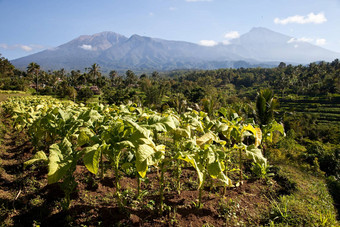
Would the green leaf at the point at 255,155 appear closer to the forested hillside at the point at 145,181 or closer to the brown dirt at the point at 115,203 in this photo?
the forested hillside at the point at 145,181

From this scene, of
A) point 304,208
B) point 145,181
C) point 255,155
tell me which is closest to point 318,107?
point 304,208

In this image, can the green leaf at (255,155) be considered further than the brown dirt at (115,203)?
No

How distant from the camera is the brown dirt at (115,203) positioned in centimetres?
284

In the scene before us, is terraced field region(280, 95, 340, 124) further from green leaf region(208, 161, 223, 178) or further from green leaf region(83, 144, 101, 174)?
green leaf region(83, 144, 101, 174)

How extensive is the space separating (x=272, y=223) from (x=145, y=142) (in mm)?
2553

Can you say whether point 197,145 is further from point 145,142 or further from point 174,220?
point 174,220

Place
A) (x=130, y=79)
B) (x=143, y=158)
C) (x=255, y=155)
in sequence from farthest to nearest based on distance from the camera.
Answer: (x=130, y=79) → (x=255, y=155) → (x=143, y=158)

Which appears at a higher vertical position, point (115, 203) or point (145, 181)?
point (145, 181)

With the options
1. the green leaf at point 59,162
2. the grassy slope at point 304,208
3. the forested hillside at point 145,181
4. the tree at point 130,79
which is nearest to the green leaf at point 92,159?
the forested hillside at point 145,181

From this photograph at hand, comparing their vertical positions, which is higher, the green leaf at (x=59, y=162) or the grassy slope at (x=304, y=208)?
the green leaf at (x=59, y=162)

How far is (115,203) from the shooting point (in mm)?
3227

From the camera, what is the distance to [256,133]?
3492 millimetres

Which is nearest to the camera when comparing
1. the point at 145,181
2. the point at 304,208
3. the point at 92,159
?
the point at 92,159

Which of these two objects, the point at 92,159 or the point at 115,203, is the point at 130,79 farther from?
the point at 92,159
